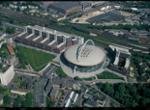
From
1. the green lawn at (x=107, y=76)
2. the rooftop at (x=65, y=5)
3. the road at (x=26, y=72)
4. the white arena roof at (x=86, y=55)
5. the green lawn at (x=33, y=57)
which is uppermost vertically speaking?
the rooftop at (x=65, y=5)

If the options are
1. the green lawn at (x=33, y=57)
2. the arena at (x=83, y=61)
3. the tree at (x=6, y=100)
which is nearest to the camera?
the tree at (x=6, y=100)

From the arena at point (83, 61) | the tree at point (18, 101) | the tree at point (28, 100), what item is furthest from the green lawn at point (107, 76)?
the tree at point (18, 101)

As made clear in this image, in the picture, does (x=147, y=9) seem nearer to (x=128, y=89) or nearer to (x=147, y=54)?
(x=147, y=54)

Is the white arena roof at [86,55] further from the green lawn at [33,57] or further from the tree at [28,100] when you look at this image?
the tree at [28,100]

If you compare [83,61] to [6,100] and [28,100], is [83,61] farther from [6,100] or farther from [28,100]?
[6,100]

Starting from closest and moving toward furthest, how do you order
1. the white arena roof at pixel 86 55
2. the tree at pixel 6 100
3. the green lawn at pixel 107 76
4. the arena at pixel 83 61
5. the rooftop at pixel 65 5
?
the tree at pixel 6 100 → the green lawn at pixel 107 76 → the arena at pixel 83 61 → the white arena roof at pixel 86 55 → the rooftop at pixel 65 5

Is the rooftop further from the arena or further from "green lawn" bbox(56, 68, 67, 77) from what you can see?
"green lawn" bbox(56, 68, 67, 77)

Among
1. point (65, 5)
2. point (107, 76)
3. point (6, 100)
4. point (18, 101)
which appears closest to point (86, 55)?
point (107, 76)
